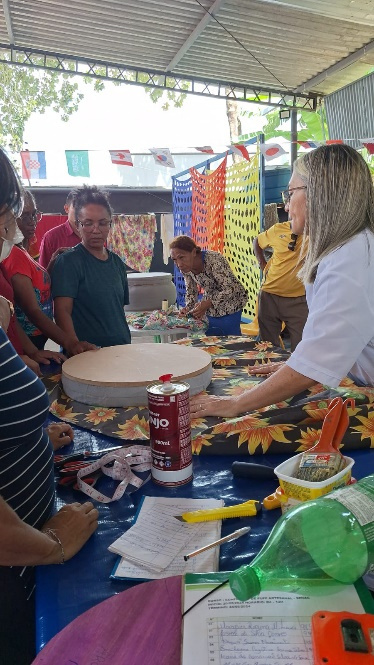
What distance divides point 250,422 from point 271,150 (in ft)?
15.8

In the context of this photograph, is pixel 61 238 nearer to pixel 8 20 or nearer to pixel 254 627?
pixel 254 627

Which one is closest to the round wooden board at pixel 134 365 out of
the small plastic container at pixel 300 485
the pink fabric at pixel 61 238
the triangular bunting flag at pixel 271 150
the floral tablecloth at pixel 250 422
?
the floral tablecloth at pixel 250 422

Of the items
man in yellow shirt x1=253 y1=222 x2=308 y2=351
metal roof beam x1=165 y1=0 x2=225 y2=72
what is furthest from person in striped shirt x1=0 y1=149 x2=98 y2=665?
metal roof beam x1=165 y1=0 x2=225 y2=72

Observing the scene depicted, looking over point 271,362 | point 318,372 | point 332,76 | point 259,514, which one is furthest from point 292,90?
point 259,514

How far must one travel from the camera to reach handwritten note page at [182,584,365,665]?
0.61 m

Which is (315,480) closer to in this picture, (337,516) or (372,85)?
(337,516)

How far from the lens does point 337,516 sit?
27.5 inches

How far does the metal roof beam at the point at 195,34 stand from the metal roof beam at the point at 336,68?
188 cm

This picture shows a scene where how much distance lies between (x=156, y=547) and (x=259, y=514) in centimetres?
22

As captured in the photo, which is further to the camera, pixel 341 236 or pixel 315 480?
pixel 341 236

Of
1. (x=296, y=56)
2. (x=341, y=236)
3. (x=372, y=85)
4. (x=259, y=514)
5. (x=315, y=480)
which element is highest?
(x=296, y=56)

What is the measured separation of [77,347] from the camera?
2.18 m

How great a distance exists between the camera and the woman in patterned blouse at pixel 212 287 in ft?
13.7

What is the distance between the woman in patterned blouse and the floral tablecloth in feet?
7.40
